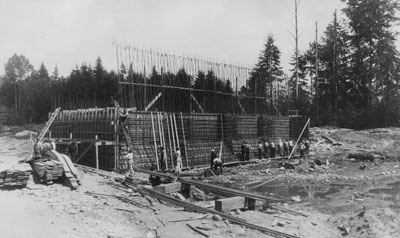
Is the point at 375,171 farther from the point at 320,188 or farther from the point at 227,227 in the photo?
the point at 227,227

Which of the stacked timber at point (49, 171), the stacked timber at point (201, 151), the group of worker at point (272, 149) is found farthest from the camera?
the group of worker at point (272, 149)

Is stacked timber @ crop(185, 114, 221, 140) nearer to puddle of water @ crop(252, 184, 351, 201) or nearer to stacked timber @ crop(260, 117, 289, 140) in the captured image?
stacked timber @ crop(260, 117, 289, 140)

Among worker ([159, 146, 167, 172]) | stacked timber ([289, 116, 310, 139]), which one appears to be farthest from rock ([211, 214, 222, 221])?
stacked timber ([289, 116, 310, 139])

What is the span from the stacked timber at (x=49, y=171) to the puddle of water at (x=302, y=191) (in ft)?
24.1

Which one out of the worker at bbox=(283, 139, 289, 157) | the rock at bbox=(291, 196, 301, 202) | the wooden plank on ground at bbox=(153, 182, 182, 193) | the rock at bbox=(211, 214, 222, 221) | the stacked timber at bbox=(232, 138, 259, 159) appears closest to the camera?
the rock at bbox=(211, 214, 222, 221)

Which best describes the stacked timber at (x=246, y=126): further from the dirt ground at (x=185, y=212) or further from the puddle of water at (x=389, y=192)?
the puddle of water at (x=389, y=192)

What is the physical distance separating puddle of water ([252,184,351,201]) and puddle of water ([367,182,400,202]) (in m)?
1.30

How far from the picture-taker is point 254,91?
2731 centimetres

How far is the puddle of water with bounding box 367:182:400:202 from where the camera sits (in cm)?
1313

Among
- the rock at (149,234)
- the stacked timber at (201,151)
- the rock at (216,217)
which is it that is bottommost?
the rock at (149,234)

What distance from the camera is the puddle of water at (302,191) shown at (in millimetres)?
13750

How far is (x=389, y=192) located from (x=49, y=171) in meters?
12.1

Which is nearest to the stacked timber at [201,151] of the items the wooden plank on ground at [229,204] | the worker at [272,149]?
the worker at [272,149]

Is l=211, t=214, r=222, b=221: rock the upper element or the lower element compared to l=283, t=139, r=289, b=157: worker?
lower
